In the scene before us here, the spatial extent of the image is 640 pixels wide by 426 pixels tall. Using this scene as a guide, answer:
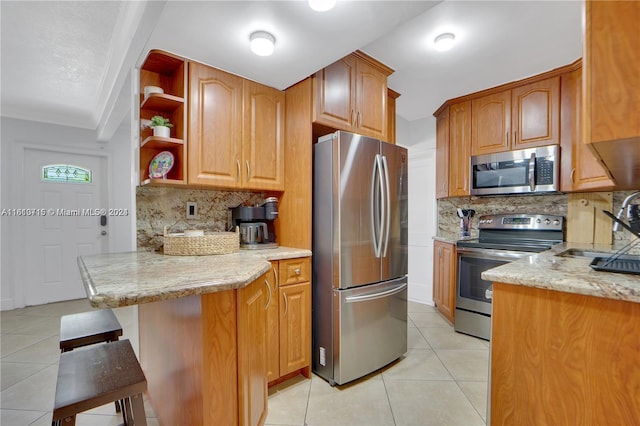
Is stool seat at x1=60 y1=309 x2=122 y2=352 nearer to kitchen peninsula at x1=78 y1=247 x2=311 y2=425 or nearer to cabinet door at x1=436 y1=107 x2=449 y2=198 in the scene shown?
kitchen peninsula at x1=78 y1=247 x2=311 y2=425

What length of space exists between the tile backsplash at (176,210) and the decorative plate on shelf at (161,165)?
17 centimetres

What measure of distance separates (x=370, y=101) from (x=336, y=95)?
374 millimetres

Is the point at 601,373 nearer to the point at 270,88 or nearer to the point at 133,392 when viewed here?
the point at 133,392

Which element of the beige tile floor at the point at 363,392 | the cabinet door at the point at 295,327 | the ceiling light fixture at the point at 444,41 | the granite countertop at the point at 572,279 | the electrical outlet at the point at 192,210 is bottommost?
the beige tile floor at the point at 363,392

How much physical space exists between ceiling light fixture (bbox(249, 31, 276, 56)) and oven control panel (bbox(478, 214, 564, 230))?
2.73 m

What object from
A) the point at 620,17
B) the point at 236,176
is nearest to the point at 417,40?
the point at 620,17

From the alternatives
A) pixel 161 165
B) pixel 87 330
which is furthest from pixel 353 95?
pixel 87 330

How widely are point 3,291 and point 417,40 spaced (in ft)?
17.1

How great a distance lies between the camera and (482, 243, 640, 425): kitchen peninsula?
0.84 meters

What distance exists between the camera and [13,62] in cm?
241

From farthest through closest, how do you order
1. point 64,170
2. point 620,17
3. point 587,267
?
point 64,170 → point 587,267 → point 620,17

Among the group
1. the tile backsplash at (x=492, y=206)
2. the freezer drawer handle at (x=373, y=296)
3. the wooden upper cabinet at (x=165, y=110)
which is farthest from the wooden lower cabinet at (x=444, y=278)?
the wooden upper cabinet at (x=165, y=110)

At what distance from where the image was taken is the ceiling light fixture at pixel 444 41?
6.22ft

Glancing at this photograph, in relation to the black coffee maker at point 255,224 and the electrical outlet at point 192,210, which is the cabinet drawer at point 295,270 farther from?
the electrical outlet at point 192,210
